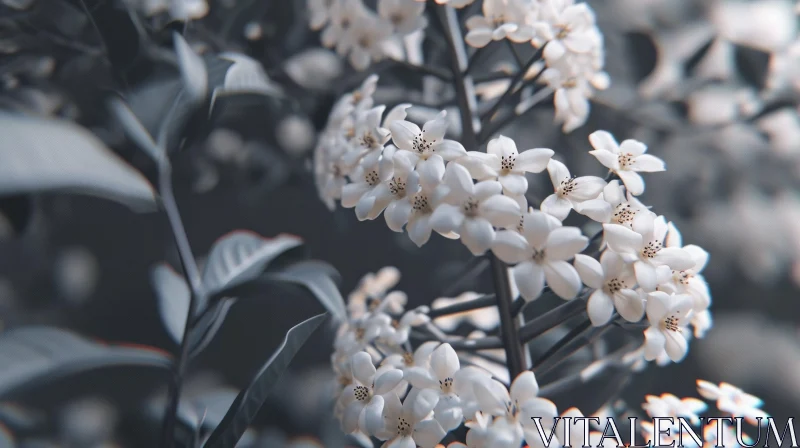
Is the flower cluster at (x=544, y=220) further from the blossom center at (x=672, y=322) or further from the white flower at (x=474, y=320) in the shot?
the white flower at (x=474, y=320)

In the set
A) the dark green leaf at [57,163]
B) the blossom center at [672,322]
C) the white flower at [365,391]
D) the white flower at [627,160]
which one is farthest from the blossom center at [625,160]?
the dark green leaf at [57,163]

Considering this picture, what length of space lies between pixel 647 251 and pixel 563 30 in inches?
7.8

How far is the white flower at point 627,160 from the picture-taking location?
1.15 ft

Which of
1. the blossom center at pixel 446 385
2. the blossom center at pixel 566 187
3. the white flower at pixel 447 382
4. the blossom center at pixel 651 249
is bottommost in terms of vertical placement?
the blossom center at pixel 446 385

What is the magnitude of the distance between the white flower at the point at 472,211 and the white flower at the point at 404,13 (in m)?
0.21

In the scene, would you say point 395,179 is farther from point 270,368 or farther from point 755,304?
point 755,304

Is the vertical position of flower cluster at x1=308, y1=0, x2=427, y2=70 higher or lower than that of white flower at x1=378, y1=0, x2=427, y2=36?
lower

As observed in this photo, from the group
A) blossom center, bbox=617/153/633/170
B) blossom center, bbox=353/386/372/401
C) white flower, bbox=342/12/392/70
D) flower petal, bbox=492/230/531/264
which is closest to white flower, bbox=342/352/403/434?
blossom center, bbox=353/386/372/401

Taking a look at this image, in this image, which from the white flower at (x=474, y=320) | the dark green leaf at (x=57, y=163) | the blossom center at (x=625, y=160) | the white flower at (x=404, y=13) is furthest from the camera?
the white flower at (x=474, y=320)

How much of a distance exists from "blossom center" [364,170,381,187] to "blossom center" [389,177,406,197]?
1 cm

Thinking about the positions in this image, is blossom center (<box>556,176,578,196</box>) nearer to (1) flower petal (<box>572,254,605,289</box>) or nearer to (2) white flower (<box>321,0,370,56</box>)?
(1) flower petal (<box>572,254,605,289</box>)

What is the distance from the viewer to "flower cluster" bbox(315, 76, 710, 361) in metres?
0.31

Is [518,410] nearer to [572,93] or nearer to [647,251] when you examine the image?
[647,251]

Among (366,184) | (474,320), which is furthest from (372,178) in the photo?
(474,320)
